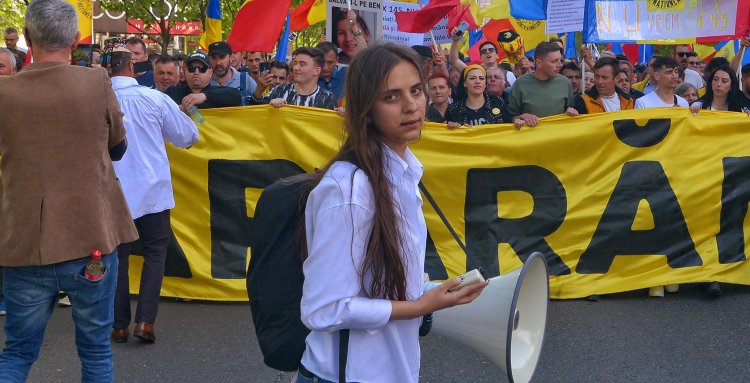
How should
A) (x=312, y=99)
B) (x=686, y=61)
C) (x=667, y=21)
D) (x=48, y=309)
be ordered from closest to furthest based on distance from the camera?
(x=48, y=309) < (x=312, y=99) < (x=667, y=21) < (x=686, y=61)

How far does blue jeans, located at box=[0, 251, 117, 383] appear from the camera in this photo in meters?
3.49

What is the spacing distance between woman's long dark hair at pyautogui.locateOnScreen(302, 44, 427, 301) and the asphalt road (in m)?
2.93

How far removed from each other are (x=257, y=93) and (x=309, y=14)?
15.0 ft

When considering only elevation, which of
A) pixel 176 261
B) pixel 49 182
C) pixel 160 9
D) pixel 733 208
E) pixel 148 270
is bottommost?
pixel 176 261

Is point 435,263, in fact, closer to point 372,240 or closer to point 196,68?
point 196,68

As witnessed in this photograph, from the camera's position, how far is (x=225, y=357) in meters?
5.44

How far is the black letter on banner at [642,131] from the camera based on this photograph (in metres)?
6.77

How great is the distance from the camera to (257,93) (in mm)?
8297

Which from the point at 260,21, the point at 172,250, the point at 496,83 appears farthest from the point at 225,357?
the point at 260,21

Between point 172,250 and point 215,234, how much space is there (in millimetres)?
309

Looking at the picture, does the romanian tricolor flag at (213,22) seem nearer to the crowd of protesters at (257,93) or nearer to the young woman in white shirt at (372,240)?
the crowd of protesters at (257,93)

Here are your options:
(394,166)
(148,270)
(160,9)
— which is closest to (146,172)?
(148,270)

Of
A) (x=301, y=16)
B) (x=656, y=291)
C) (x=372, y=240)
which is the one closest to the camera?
(x=372, y=240)

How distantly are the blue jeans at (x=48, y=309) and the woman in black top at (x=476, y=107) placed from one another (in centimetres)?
421
